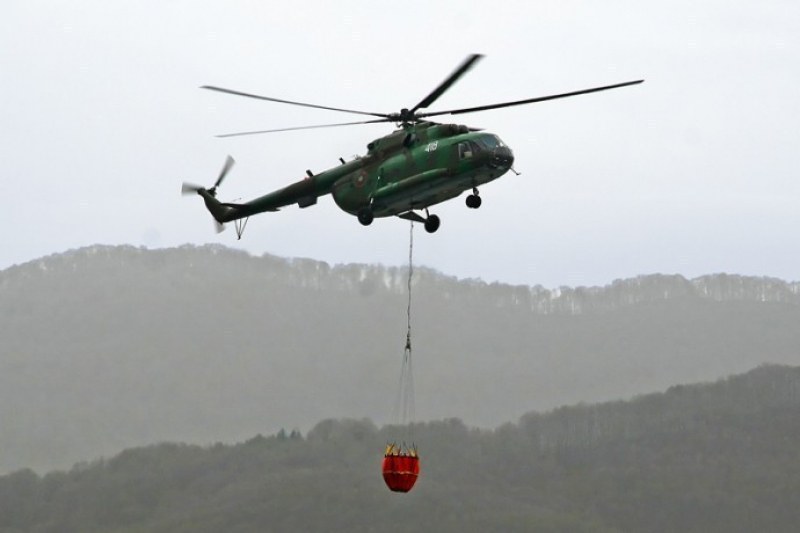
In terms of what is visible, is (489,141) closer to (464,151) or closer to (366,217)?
(464,151)

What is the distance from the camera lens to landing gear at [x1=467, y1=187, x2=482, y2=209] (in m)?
61.6

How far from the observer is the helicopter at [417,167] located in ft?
200

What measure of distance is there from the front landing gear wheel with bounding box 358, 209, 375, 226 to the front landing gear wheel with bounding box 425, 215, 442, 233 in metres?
2.47

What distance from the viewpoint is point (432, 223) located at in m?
63.5

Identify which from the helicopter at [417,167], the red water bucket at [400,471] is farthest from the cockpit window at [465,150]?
the red water bucket at [400,471]

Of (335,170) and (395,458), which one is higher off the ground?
(335,170)

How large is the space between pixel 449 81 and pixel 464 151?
3688 mm

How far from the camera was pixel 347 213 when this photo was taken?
66062 millimetres

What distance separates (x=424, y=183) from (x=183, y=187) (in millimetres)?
19328

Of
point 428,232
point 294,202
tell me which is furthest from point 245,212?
point 428,232

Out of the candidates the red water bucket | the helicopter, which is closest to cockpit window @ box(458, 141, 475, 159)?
the helicopter

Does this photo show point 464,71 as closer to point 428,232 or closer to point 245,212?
point 428,232

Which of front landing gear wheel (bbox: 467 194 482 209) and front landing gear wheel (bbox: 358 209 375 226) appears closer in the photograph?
front landing gear wheel (bbox: 467 194 482 209)

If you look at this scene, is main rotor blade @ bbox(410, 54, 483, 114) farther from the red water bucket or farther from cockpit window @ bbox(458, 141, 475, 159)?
the red water bucket
